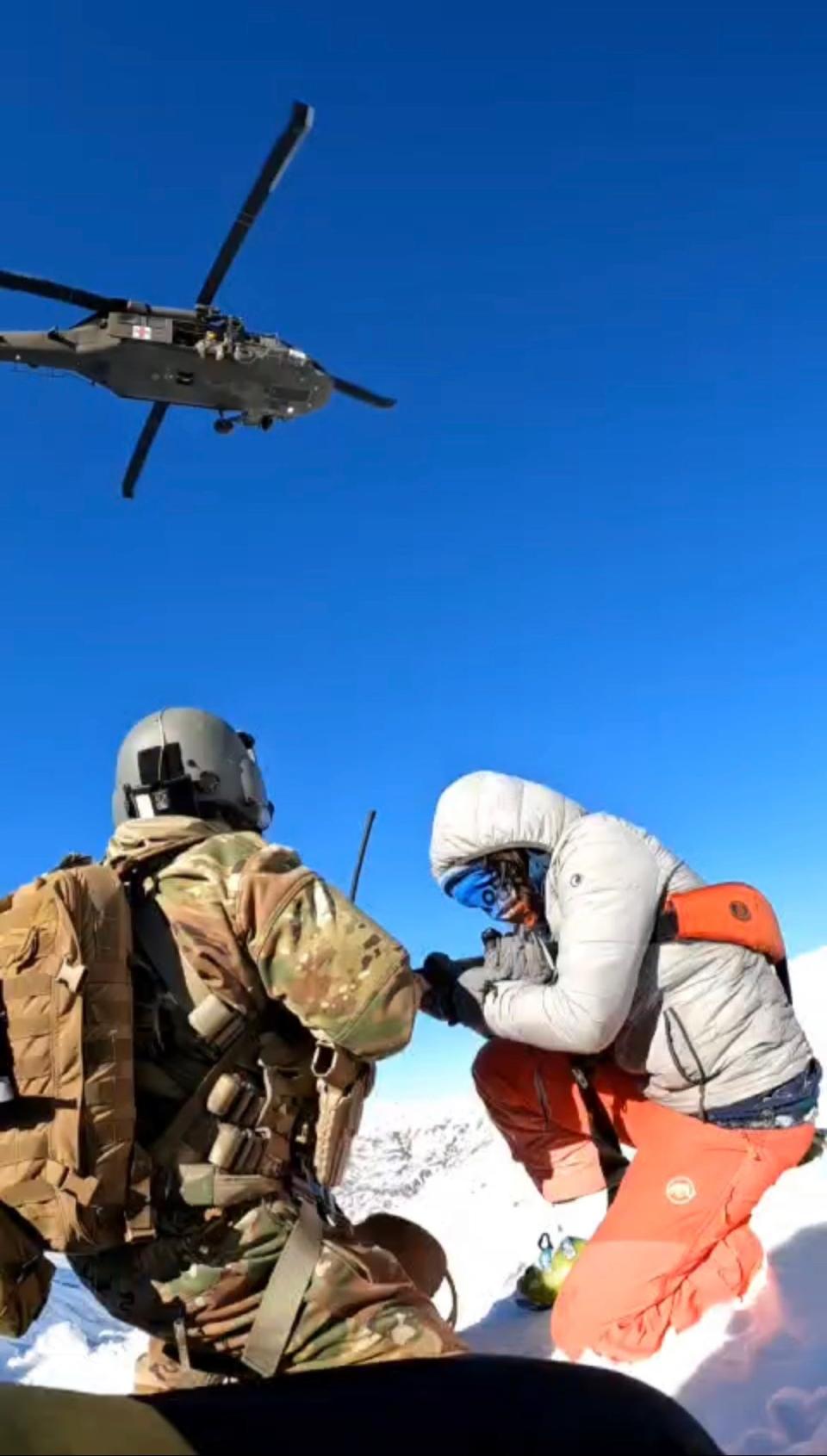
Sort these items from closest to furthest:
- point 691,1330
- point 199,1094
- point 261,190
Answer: point 199,1094
point 691,1330
point 261,190

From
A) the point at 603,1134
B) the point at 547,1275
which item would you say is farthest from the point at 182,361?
the point at 547,1275

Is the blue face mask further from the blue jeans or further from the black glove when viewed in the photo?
the blue jeans

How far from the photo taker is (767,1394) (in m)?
3.11

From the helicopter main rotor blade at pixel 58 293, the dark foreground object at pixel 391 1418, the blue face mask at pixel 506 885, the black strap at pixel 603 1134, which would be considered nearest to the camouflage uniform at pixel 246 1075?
the dark foreground object at pixel 391 1418

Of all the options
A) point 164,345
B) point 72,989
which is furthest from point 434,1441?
point 164,345

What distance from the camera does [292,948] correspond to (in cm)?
305

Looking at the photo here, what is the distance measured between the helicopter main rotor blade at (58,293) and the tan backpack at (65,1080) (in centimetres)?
1436

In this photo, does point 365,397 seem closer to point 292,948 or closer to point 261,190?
point 261,190

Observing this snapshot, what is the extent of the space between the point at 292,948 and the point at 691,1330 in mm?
1945

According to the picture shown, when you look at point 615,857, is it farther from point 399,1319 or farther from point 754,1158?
point 399,1319

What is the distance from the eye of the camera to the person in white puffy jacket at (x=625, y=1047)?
3.83 m

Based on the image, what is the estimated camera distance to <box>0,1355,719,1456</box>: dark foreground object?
1.79m

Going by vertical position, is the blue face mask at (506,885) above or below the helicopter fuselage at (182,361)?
below

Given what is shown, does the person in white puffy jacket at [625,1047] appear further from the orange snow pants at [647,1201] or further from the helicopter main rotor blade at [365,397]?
the helicopter main rotor blade at [365,397]
